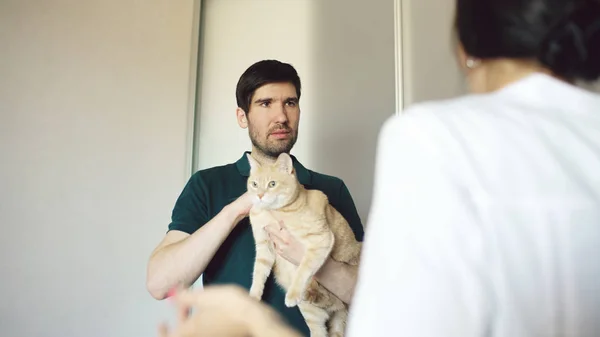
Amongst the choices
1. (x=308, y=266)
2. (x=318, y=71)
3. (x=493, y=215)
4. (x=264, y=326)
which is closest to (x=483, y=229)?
(x=493, y=215)

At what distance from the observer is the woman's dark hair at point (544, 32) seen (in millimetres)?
399

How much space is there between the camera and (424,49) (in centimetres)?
136

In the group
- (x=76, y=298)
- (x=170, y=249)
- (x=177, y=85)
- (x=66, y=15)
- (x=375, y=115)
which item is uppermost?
(x=66, y=15)

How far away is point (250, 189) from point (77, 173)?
0.69 metres

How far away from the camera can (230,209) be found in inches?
43.0

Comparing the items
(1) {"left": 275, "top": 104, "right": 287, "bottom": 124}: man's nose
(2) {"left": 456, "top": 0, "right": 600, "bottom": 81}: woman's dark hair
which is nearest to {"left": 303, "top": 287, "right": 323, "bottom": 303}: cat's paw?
(1) {"left": 275, "top": 104, "right": 287, "bottom": 124}: man's nose

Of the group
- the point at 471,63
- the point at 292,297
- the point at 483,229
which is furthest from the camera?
the point at 292,297

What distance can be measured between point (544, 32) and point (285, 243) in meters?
0.73

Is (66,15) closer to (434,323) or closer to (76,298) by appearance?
(76,298)

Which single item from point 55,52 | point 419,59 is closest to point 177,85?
point 55,52

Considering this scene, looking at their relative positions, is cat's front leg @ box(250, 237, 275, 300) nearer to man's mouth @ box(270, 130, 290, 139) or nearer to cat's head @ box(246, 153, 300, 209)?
cat's head @ box(246, 153, 300, 209)

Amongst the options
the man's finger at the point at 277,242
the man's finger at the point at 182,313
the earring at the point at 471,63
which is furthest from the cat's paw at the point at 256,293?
the earring at the point at 471,63

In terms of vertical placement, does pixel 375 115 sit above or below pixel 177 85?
below

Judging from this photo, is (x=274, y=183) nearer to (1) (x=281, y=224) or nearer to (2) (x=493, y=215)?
(1) (x=281, y=224)
